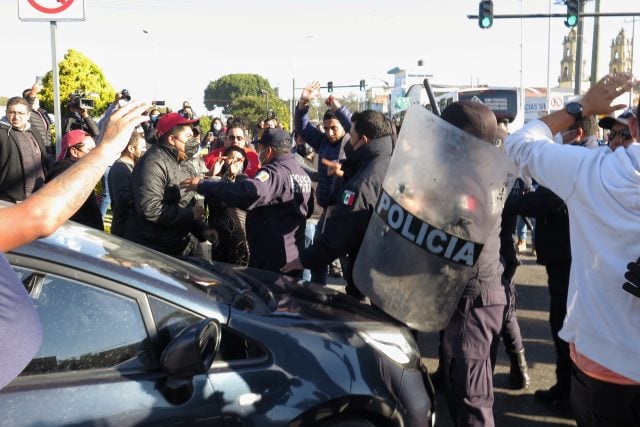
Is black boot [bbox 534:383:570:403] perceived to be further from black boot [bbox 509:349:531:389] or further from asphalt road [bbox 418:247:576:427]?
black boot [bbox 509:349:531:389]

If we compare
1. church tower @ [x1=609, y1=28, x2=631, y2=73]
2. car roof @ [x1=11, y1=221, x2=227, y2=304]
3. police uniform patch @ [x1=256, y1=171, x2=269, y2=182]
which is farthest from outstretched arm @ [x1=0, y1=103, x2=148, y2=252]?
church tower @ [x1=609, y1=28, x2=631, y2=73]

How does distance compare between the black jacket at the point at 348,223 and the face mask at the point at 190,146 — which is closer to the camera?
the black jacket at the point at 348,223

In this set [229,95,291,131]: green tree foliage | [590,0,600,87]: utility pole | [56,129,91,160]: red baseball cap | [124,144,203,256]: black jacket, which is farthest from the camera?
[229,95,291,131]: green tree foliage

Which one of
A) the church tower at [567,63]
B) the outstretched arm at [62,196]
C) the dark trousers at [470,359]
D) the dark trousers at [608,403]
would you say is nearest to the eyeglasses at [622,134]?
the dark trousers at [470,359]

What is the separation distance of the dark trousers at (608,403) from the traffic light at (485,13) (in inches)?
602

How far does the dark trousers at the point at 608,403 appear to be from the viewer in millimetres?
2016

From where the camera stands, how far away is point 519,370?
4.61m

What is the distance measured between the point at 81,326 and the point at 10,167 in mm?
4233

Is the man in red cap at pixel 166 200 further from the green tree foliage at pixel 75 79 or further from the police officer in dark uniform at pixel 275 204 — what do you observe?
the green tree foliage at pixel 75 79

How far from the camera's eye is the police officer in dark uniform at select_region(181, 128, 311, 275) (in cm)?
470

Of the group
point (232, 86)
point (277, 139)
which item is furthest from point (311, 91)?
point (232, 86)

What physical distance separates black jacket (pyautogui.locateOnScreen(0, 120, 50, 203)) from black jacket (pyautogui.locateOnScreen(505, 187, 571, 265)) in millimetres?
4404

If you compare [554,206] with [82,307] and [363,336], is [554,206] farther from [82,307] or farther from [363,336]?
[82,307]

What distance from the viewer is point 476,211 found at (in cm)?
231
